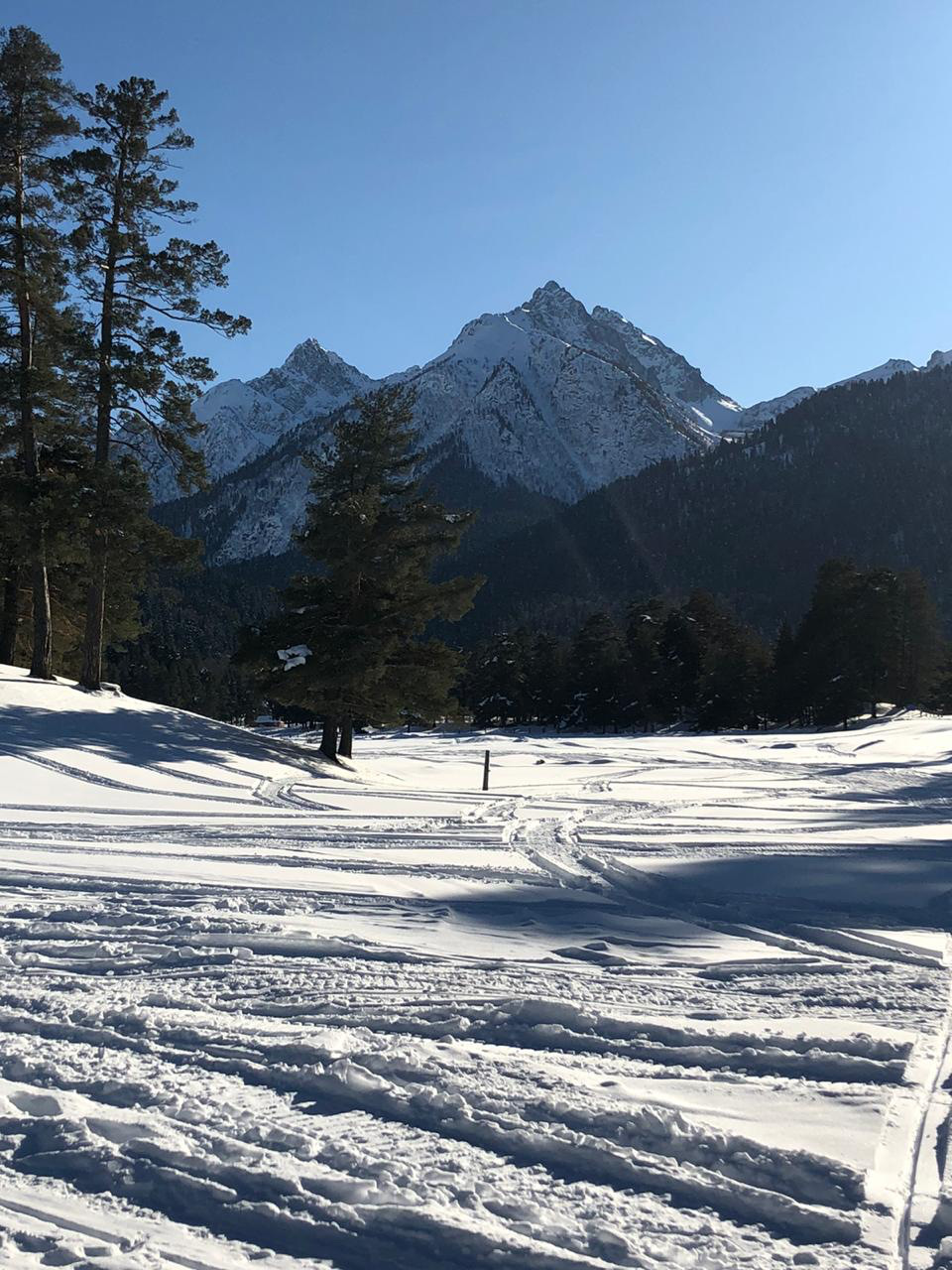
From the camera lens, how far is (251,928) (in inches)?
211

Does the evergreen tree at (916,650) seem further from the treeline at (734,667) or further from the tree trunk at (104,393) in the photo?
the tree trunk at (104,393)

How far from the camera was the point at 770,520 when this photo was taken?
169 m

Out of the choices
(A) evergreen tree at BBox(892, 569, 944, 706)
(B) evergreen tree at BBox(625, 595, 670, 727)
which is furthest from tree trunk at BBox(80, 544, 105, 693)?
(B) evergreen tree at BBox(625, 595, 670, 727)

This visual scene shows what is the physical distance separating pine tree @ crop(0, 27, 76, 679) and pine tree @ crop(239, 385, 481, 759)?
188 inches

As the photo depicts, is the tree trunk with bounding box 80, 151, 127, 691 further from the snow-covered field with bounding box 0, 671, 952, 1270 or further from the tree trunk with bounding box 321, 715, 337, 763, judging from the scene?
the snow-covered field with bounding box 0, 671, 952, 1270

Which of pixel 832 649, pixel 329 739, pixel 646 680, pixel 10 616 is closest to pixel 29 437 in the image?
pixel 10 616

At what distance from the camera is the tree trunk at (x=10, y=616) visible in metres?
20.0

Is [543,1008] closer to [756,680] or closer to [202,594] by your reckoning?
[756,680]

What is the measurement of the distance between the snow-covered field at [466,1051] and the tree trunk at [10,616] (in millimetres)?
13018

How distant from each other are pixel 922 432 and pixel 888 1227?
193m

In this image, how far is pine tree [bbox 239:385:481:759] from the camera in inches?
654

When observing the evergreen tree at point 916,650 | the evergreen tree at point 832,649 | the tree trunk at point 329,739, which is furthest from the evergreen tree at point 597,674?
the tree trunk at point 329,739

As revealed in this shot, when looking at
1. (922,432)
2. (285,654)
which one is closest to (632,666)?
(285,654)

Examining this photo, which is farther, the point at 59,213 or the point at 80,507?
the point at 59,213
